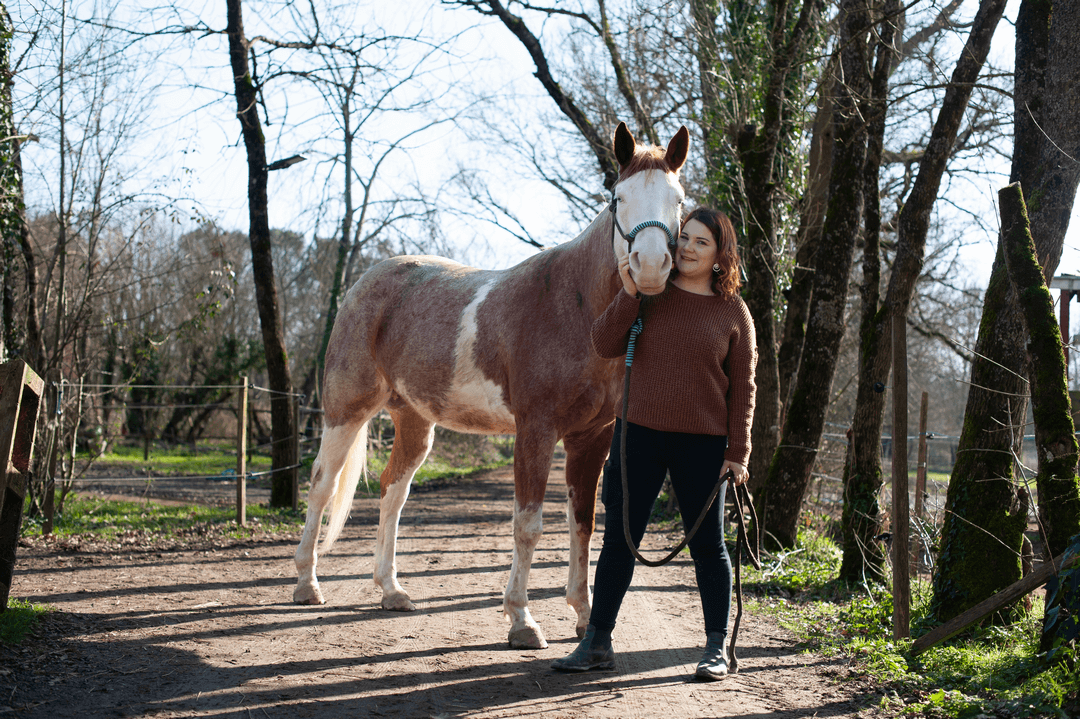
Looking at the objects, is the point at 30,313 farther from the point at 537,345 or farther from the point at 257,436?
the point at 257,436

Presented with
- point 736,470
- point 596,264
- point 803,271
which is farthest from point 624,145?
point 803,271

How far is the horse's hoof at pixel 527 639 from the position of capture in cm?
376

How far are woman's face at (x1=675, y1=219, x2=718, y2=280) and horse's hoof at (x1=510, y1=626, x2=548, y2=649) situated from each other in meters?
1.98

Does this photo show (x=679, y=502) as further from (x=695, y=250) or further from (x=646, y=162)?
(x=646, y=162)

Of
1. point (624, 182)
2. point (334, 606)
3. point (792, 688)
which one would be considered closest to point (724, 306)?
point (624, 182)

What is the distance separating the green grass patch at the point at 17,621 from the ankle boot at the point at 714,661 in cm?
310

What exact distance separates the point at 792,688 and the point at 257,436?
68.8ft

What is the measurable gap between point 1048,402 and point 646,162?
2.01 meters

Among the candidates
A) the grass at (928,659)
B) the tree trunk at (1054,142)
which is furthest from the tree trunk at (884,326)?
the tree trunk at (1054,142)

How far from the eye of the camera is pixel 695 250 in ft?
10.5

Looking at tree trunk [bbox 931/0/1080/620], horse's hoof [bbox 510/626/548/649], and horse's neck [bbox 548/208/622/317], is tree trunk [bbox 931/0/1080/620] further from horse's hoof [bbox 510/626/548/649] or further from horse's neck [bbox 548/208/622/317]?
horse's hoof [bbox 510/626/548/649]

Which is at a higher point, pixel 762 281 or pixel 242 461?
pixel 762 281

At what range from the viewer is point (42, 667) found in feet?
10.4

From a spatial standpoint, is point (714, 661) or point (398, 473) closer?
point (714, 661)
